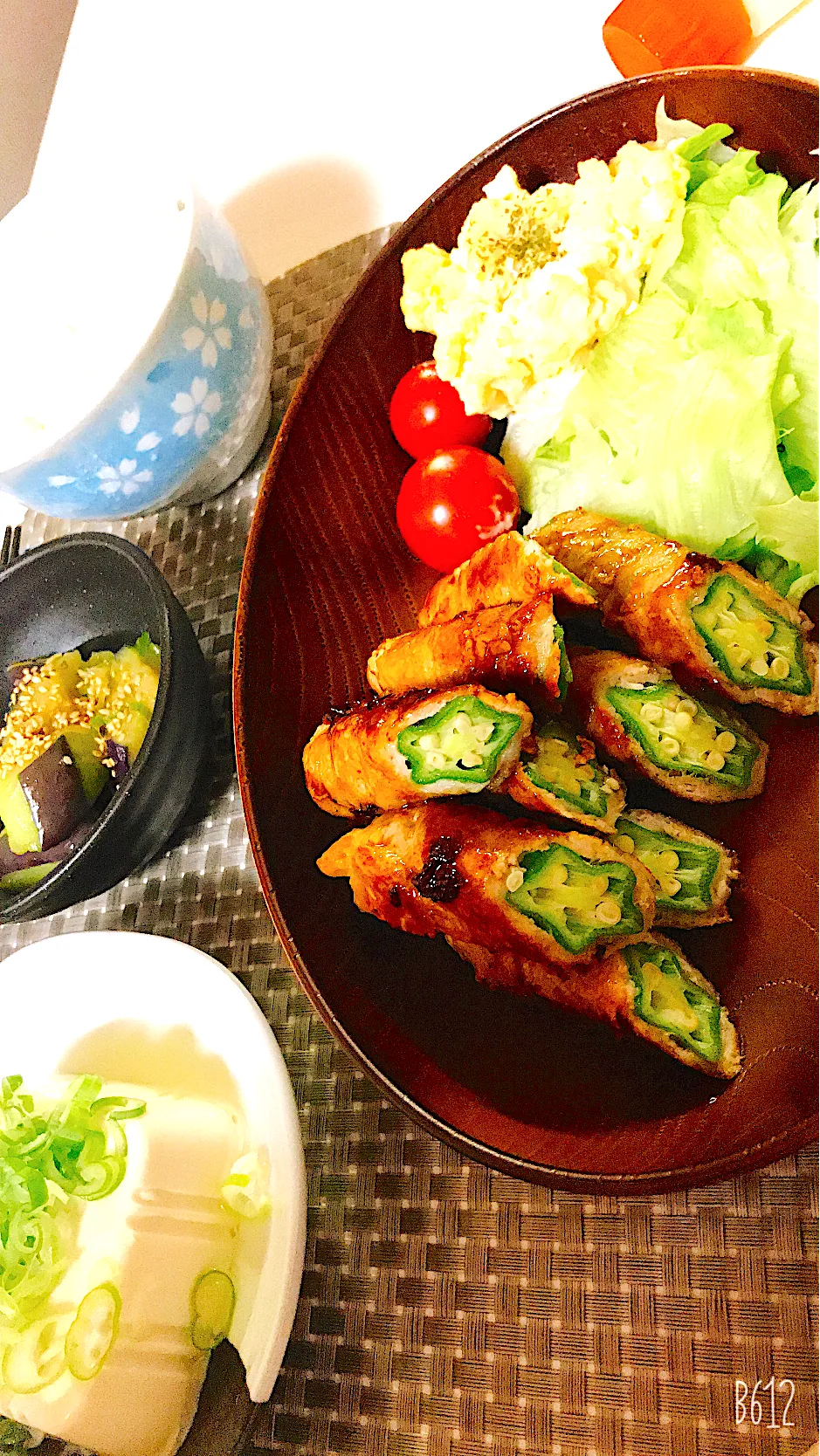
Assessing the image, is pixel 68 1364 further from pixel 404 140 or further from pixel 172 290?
pixel 404 140

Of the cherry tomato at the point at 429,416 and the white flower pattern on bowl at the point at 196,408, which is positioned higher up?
the white flower pattern on bowl at the point at 196,408

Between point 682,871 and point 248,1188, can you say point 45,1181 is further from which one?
point 682,871

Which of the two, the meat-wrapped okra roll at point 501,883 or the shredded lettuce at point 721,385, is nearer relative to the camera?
the meat-wrapped okra roll at point 501,883

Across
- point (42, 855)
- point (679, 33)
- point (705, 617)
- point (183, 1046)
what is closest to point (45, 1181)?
point (183, 1046)

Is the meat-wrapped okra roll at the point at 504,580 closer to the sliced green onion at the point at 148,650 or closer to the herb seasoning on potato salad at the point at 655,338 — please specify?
the herb seasoning on potato salad at the point at 655,338

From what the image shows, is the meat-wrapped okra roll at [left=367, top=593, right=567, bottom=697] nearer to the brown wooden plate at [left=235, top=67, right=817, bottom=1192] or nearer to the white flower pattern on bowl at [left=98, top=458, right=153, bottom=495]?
the brown wooden plate at [left=235, top=67, right=817, bottom=1192]

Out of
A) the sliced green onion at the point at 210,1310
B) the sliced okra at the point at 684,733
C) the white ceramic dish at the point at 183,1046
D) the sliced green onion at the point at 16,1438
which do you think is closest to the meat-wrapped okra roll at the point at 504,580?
the sliced okra at the point at 684,733
